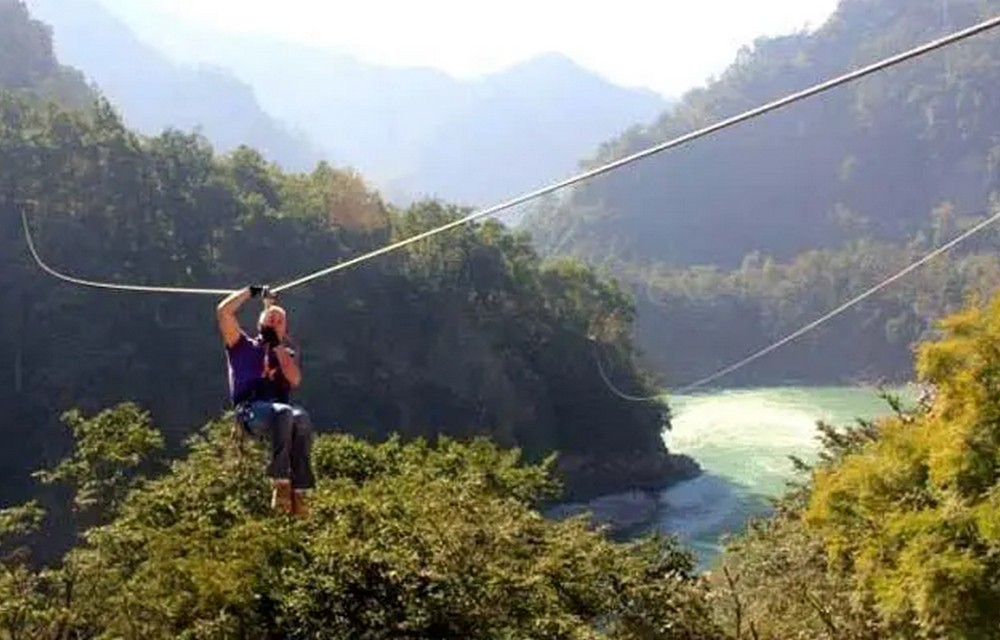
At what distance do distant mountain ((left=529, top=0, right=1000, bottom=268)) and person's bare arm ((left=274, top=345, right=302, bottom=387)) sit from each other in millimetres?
83779

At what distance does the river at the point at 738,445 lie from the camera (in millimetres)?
30698

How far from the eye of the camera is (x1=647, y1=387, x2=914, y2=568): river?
101 ft

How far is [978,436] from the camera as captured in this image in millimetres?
8273

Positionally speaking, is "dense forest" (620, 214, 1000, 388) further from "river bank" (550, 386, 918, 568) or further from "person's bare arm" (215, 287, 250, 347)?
"person's bare arm" (215, 287, 250, 347)

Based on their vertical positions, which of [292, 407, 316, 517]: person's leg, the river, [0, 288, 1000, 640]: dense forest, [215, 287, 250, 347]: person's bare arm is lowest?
the river

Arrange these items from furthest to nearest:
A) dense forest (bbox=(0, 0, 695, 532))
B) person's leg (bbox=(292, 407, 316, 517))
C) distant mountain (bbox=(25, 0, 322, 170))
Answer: distant mountain (bbox=(25, 0, 322, 170)) → dense forest (bbox=(0, 0, 695, 532)) → person's leg (bbox=(292, 407, 316, 517))

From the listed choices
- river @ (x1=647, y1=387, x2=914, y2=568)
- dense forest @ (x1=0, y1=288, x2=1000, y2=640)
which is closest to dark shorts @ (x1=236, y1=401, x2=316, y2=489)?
dense forest @ (x1=0, y1=288, x2=1000, y2=640)

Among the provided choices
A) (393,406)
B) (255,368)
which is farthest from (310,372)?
(255,368)

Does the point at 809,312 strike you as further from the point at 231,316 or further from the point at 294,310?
the point at 231,316

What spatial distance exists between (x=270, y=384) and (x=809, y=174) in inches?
3947

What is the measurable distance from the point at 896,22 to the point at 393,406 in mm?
97569

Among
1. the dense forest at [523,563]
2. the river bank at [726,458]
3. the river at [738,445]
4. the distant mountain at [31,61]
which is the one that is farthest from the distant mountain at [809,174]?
the dense forest at [523,563]

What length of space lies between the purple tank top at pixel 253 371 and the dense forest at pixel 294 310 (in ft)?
77.1

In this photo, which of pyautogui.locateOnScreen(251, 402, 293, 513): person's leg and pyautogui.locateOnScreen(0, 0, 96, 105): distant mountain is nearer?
pyautogui.locateOnScreen(251, 402, 293, 513): person's leg
